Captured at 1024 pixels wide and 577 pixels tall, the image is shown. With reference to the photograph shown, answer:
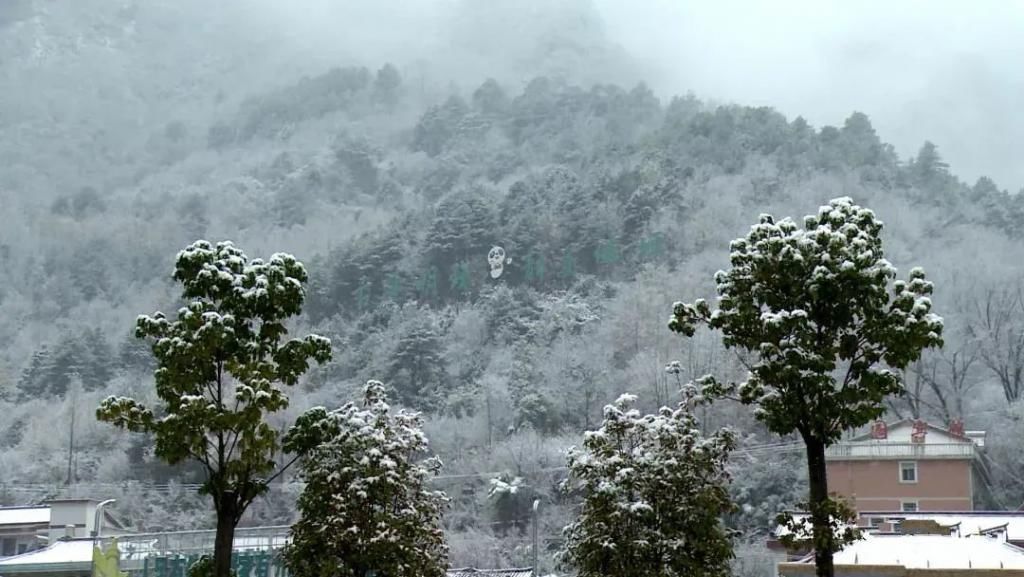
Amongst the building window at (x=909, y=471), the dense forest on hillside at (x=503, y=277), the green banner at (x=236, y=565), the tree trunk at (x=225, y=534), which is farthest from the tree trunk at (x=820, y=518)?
the building window at (x=909, y=471)

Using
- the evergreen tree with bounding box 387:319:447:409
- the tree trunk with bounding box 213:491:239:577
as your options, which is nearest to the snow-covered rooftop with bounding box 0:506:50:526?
the tree trunk with bounding box 213:491:239:577

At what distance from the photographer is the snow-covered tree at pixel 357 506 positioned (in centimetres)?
2278

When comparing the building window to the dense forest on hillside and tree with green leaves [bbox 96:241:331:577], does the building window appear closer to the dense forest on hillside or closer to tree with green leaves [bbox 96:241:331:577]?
the dense forest on hillside

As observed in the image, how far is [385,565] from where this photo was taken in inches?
900

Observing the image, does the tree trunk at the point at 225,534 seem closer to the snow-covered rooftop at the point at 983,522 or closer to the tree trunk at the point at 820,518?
the tree trunk at the point at 820,518

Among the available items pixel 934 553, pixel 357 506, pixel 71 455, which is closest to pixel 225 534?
pixel 357 506

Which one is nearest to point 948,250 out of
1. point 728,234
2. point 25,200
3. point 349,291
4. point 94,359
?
point 728,234

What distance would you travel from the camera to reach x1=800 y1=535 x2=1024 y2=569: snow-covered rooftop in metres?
26.3

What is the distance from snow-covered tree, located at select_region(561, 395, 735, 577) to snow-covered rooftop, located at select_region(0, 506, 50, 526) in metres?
37.0

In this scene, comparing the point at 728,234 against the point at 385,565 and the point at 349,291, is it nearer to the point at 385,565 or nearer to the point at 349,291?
the point at 349,291

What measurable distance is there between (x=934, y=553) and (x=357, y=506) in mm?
11641

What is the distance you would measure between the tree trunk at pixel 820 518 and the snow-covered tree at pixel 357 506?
7250 mm

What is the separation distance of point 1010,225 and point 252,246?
79450mm

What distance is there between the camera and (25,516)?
54.6 m
